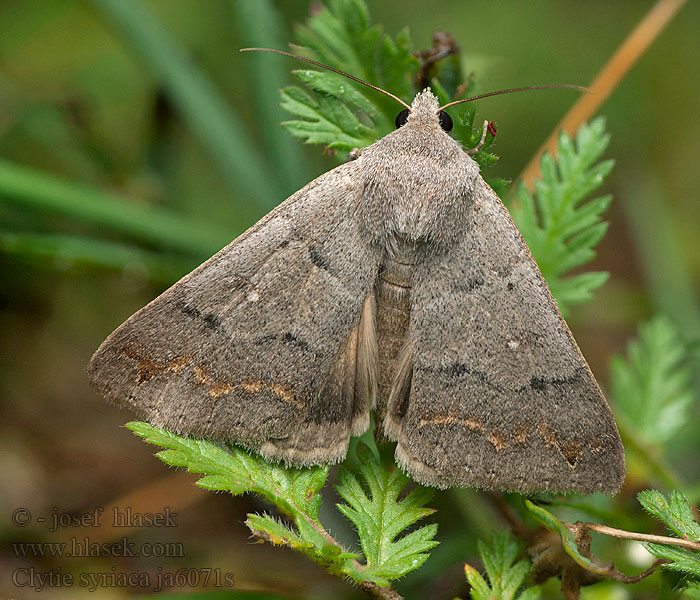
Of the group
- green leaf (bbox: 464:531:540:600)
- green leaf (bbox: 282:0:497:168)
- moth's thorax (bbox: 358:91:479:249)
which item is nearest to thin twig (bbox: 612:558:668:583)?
green leaf (bbox: 464:531:540:600)

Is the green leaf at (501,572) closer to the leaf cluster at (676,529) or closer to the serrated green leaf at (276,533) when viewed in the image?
the leaf cluster at (676,529)

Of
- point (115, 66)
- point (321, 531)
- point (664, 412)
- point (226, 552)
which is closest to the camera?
point (321, 531)

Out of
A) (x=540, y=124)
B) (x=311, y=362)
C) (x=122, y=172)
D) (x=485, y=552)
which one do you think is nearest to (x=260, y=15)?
(x=122, y=172)

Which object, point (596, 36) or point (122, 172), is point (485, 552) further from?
point (596, 36)

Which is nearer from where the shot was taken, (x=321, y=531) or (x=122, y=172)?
(x=321, y=531)

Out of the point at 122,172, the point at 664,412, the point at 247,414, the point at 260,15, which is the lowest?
the point at 664,412

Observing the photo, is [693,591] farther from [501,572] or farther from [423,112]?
[423,112]

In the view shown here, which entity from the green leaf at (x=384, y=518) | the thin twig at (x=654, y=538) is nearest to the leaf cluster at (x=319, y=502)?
the green leaf at (x=384, y=518)

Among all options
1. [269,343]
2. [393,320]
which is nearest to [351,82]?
[393,320]
